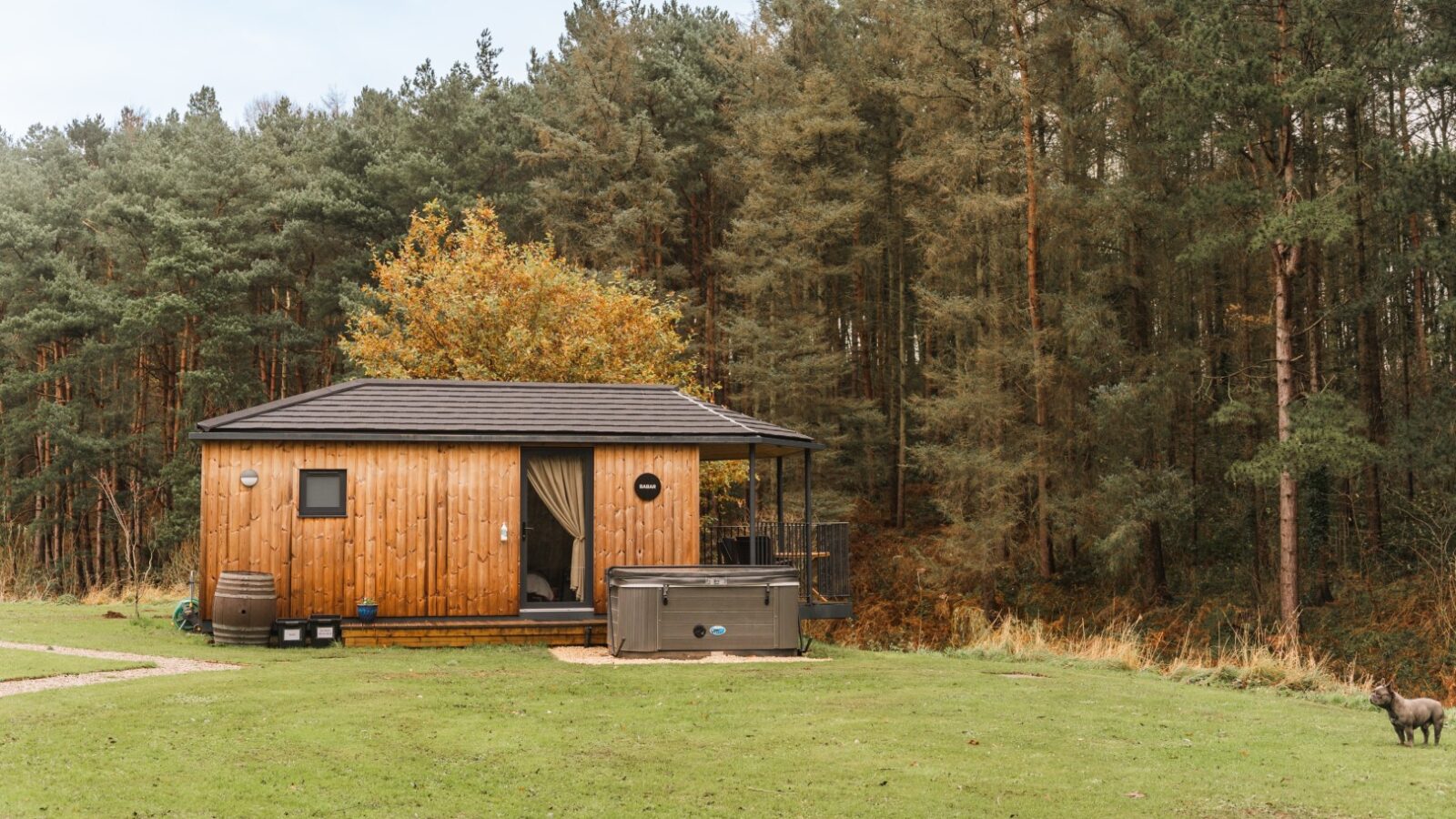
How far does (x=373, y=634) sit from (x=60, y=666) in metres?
3.60

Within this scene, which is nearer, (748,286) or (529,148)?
(748,286)

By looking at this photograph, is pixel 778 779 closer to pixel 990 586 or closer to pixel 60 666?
pixel 60 666

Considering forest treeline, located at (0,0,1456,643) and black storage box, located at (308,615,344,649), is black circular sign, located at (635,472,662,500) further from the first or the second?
forest treeline, located at (0,0,1456,643)

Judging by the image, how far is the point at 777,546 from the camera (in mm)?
16125

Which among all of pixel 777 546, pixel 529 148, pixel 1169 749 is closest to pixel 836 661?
pixel 777 546

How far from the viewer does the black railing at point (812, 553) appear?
16.1 meters

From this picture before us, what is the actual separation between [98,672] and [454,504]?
4636 mm

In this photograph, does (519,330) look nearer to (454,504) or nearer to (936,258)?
(454,504)

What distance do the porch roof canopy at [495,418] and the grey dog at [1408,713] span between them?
7782 mm

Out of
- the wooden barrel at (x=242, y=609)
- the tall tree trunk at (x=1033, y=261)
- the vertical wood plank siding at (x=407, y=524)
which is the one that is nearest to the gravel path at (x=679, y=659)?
the vertical wood plank siding at (x=407, y=524)

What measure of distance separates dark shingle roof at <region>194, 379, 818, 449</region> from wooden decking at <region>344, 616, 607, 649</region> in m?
2.24

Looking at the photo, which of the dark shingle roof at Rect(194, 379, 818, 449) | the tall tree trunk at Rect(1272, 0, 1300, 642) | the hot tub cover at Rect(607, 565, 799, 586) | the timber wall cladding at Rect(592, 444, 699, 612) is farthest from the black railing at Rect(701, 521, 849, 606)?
the tall tree trunk at Rect(1272, 0, 1300, 642)

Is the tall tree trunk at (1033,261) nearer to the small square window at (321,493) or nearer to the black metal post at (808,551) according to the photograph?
the black metal post at (808,551)

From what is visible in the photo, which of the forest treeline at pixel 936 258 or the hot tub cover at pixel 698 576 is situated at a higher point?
the forest treeline at pixel 936 258
